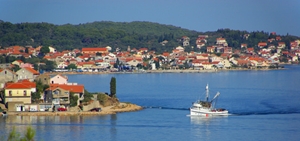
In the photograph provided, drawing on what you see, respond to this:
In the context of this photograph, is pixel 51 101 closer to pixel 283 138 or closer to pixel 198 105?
pixel 198 105

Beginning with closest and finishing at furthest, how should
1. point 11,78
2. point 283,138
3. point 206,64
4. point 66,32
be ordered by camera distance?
point 283,138, point 11,78, point 206,64, point 66,32

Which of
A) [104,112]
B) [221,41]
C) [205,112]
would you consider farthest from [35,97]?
[221,41]

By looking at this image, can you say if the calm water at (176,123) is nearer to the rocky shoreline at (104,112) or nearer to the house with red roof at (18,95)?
the rocky shoreline at (104,112)

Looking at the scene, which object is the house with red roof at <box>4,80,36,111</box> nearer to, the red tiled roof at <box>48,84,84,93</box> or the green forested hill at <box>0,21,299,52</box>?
the red tiled roof at <box>48,84,84,93</box>

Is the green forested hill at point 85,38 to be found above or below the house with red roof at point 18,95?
above

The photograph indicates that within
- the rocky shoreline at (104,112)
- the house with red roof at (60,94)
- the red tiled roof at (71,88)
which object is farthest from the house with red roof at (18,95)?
the red tiled roof at (71,88)

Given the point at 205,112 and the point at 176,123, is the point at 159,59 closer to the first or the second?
the point at 205,112

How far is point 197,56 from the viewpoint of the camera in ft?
176

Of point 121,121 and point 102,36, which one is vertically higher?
point 102,36

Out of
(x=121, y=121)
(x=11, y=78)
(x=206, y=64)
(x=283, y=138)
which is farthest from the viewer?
(x=206, y=64)

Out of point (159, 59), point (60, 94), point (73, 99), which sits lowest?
point (73, 99)

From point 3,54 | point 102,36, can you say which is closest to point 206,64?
point 3,54

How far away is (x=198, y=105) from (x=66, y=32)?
47309mm

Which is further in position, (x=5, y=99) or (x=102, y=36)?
(x=102, y=36)
